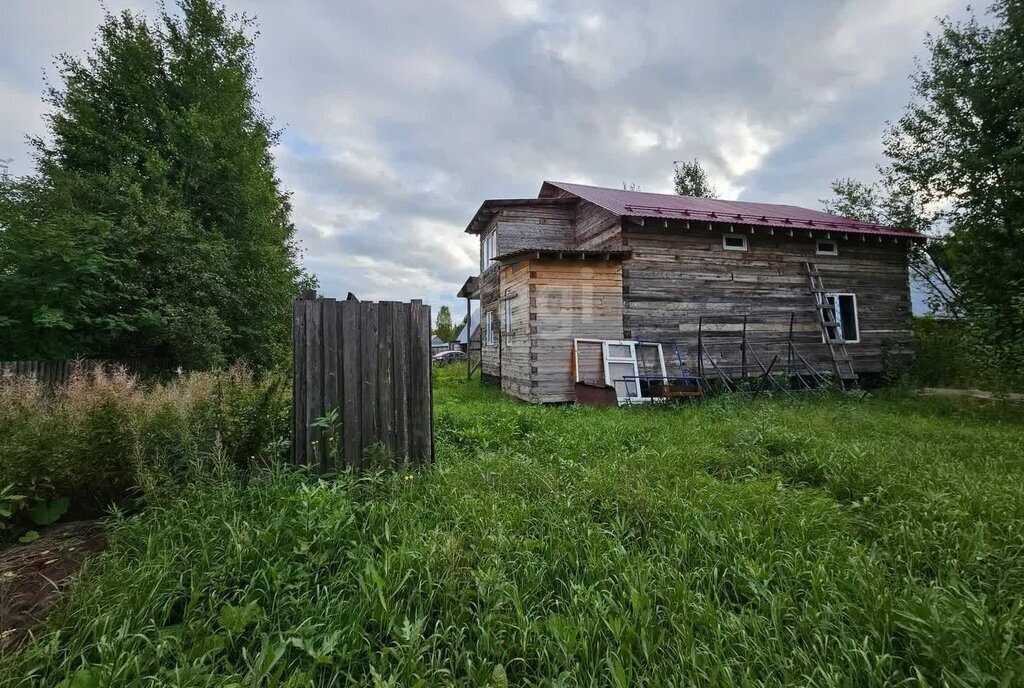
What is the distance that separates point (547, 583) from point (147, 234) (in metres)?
13.4

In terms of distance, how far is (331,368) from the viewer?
12.1ft

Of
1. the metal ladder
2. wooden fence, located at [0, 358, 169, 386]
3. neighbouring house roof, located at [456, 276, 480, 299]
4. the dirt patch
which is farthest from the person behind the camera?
neighbouring house roof, located at [456, 276, 480, 299]

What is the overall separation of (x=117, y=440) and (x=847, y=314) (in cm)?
1652

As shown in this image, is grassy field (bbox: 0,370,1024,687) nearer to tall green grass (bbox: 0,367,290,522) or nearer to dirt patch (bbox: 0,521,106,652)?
dirt patch (bbox: 0,521,106,652)

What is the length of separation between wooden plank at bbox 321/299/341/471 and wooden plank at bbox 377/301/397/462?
13.5 inches

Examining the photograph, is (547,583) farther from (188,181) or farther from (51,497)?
(188,181)

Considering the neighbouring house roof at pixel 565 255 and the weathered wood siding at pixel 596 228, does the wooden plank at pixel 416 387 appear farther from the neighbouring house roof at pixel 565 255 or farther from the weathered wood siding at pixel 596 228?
the weathered wood siding at pixel 596 228

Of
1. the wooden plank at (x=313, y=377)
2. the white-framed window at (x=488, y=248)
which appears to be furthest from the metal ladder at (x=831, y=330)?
the wooden plank at (x=313, y=377)

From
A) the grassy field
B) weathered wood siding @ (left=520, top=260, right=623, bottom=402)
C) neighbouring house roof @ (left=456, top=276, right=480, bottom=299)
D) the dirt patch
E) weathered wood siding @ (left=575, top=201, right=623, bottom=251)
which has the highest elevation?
weathered wood siding @ (left=575, top=201, right=623, bottom=251)

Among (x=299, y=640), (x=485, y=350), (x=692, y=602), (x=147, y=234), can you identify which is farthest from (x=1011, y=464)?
(x=147, y=234)

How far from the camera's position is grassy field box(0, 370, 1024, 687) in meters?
1.81

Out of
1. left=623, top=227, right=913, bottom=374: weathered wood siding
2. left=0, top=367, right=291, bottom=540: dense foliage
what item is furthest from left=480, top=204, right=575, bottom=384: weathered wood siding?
left=0, top=367, right=291, bottom=540: dense foliage

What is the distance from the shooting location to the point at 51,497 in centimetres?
299

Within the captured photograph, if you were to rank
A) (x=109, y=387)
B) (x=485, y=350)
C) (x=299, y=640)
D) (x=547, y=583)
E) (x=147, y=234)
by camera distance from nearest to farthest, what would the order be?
1. (x=299, y=640)
2. (x=547, y=583)
3. (x=109, y=387)
4. (x=147, y=234)
5. (x=485, y=350)
